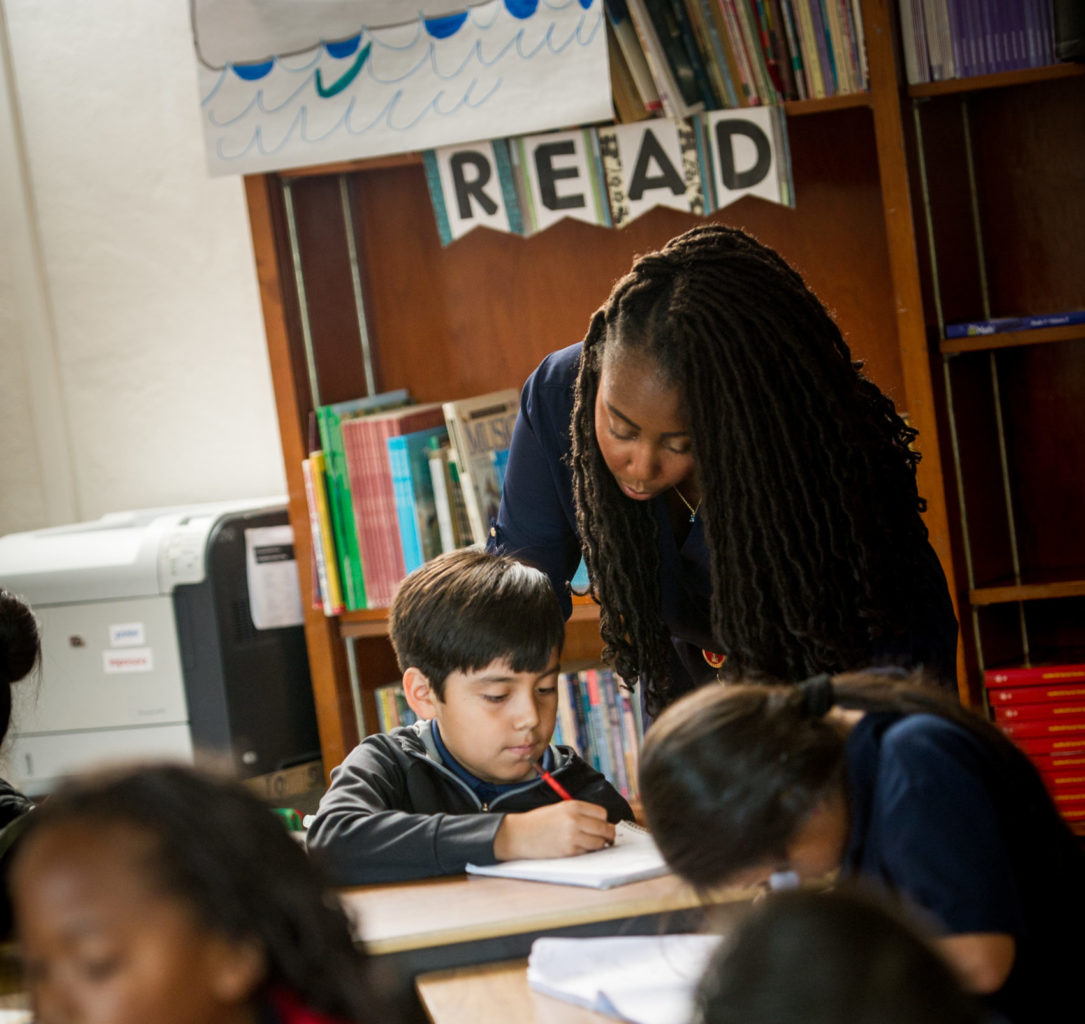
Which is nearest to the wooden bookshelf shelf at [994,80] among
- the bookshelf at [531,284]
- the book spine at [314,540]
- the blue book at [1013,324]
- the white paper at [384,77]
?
the bookshelf at [531,284]

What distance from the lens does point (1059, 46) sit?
2.08m

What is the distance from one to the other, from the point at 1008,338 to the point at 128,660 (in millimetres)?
1615

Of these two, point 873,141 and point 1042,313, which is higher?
point 873,141

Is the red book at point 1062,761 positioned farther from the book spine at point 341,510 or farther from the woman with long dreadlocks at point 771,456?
the book spine at point 341,510

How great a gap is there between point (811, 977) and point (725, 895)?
1.80 ft

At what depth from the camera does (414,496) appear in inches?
99.5

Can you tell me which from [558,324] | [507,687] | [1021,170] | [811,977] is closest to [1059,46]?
[1021,170]

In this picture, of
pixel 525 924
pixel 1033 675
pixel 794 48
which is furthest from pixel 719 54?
pixel 525 924

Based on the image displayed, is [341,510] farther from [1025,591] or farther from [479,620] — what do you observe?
[1025,591]

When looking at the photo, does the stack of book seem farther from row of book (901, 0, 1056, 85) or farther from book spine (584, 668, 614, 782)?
row of book (901, 0, 1056, 85)

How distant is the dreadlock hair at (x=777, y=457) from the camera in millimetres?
1360

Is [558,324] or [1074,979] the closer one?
[1074,979]

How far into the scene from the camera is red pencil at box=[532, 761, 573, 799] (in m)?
1.56

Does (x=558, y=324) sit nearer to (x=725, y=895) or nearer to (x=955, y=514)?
(x=955, y=514)
